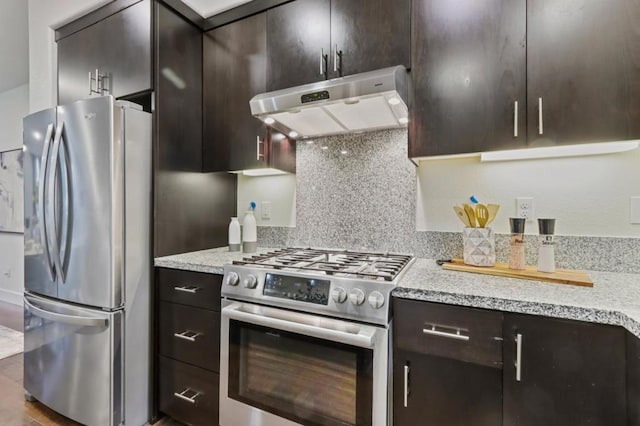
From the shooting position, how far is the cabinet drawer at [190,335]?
1.51m

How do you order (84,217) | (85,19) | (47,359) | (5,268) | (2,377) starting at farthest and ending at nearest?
(5,268) → (2,377) → (85,19) → (47,359) → (84,217)

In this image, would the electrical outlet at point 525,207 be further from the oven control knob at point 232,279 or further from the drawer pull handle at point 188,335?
the drawer pull handle at point 188,335

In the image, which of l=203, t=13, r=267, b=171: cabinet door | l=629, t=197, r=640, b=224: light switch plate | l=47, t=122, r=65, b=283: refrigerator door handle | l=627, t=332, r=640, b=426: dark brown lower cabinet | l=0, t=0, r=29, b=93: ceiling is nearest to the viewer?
l=627, t=332, r=640, b=426: dark brown lower cabinet

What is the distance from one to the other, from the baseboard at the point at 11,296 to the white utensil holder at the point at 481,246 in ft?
16.8

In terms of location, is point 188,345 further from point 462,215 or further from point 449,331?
point 462,215

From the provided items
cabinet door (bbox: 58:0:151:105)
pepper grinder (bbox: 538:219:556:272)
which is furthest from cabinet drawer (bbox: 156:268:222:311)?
pepper grinder (bbox: 538:219:556:272)

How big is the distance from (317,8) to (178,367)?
2098mm

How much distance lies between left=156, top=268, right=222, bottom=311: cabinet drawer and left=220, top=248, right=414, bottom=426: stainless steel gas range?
0.10 meters

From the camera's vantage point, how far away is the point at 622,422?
0.84 meters

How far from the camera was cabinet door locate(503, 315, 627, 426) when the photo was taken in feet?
2.80

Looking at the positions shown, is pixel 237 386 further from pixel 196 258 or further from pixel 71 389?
pixel 71 389

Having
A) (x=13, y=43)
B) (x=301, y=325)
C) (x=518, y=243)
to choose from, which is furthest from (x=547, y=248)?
(x=13, y=43)

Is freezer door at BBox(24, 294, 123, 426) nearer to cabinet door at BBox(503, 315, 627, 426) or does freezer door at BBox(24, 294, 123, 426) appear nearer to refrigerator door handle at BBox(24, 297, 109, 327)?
refrigerator door handle at BBox(24, 297, 109, 327)

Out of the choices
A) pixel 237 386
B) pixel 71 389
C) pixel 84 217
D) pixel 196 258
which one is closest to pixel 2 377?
pixel 71 389
